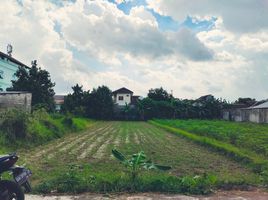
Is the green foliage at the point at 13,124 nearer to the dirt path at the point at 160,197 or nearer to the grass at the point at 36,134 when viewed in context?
the grass at the point at 36,134

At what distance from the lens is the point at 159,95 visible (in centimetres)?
7700

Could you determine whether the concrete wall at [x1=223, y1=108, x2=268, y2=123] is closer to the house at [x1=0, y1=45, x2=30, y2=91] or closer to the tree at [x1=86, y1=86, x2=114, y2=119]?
the tree at [x1=86, y1=86, x2=114, y2=119]

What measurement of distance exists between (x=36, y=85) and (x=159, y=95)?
1704 inches

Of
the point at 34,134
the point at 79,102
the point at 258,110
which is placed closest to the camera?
the point at 34,134

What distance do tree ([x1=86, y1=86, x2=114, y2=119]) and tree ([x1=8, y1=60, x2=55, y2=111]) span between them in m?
25.8

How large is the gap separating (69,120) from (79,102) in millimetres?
35385

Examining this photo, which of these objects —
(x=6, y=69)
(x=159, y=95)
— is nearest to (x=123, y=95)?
(x=159, y=95)

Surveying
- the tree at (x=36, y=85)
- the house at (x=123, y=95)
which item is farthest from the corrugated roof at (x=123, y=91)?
the tree at (x=36, y=85)

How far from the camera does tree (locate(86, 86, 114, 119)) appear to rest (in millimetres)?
65500

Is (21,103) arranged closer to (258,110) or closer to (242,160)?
(242,160)

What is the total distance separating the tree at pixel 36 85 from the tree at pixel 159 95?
39.7 m

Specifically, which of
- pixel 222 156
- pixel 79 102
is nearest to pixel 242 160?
pixel 222 156

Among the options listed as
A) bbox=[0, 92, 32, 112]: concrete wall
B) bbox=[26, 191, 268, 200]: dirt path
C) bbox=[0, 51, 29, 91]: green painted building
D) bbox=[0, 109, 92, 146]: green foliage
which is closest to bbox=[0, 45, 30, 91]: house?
bbox=[0, 51, 29, 91]: green painted building

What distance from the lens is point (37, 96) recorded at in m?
37.1
